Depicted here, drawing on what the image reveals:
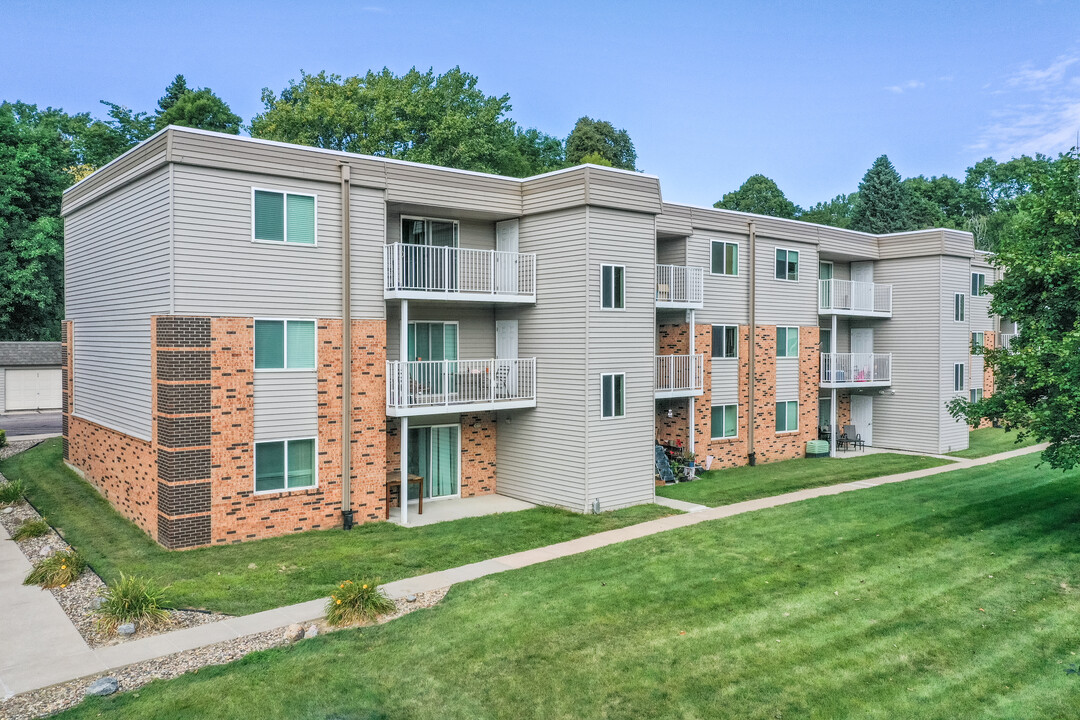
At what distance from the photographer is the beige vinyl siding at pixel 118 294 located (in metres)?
13.9

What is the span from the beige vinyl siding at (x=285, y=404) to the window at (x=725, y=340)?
1223cm

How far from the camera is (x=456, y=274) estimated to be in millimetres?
16656

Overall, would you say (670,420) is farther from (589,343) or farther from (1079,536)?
(1079,536)

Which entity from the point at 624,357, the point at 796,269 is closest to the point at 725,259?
the point at 796,269

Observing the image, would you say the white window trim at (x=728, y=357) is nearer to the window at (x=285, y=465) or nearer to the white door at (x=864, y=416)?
the white door at (x=864, y=416)

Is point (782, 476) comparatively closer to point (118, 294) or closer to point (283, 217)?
point (283, 217)

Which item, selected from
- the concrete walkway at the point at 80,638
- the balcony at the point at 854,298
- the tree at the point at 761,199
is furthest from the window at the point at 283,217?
the tree at the point at 761,199

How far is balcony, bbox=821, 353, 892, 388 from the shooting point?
25016 millimetres

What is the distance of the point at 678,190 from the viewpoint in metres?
64.5

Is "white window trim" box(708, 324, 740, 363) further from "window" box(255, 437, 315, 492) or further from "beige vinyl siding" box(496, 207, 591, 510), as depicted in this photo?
"window" box(255, 437, 315, 492)

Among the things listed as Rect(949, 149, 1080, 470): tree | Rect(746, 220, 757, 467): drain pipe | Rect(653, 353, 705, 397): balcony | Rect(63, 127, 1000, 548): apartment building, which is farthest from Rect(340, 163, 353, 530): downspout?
Rect(746, 220, 757, 467): drain pipe

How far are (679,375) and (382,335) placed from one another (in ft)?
28.6

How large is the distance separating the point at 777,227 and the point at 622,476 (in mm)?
10901

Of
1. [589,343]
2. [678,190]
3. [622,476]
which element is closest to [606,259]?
[589,343]
